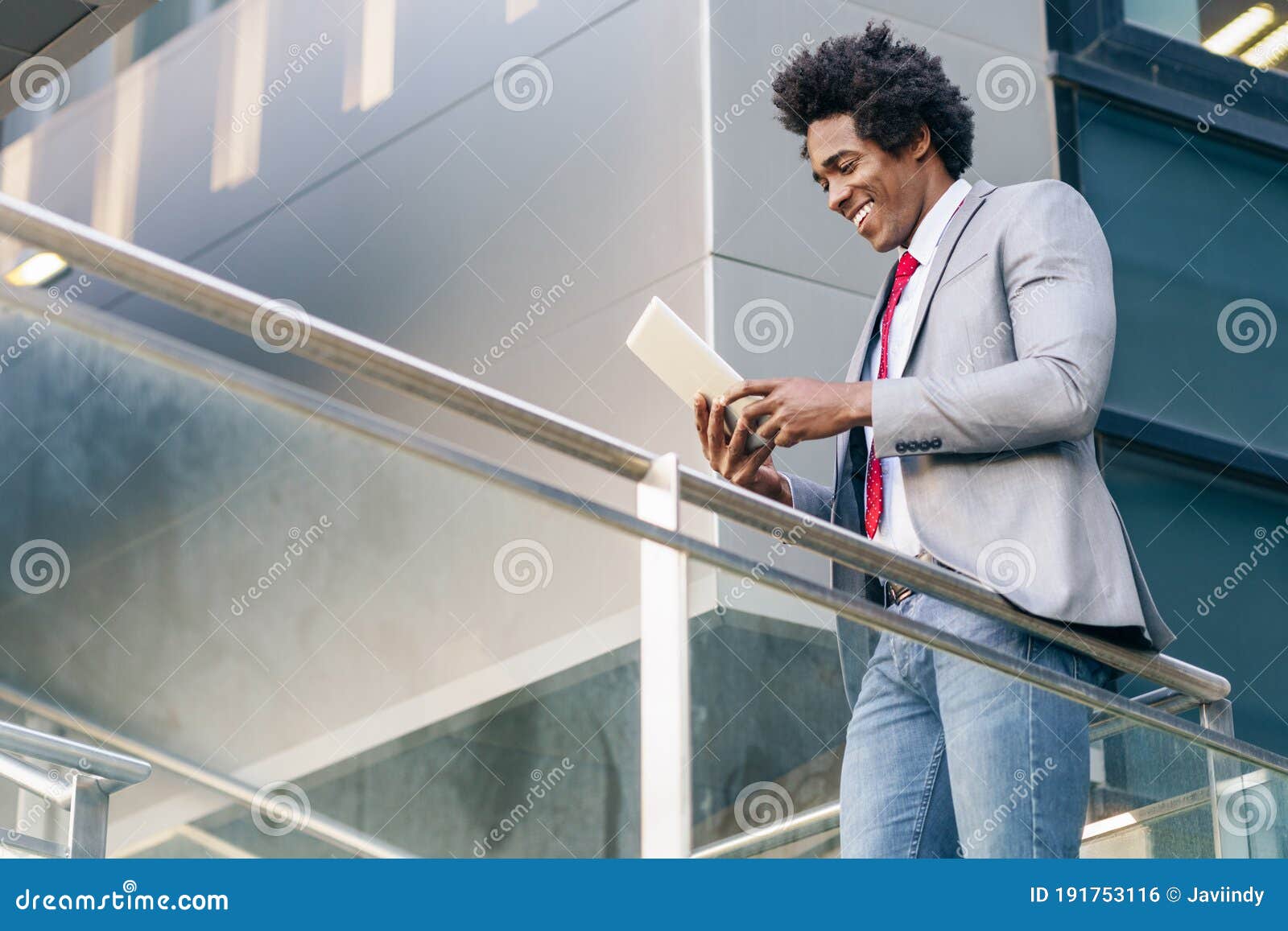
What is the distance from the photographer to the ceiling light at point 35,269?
2.09 m

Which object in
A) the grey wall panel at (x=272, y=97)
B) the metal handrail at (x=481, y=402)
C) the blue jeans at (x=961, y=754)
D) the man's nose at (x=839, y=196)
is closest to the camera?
the metal handrail at (x=481, y=402)

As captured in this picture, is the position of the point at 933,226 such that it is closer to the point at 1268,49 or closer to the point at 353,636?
the point at 353,636

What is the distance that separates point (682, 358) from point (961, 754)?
722 mm

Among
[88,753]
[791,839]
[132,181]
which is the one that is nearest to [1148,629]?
[791,839]

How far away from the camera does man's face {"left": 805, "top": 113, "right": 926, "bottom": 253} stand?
8.89ft

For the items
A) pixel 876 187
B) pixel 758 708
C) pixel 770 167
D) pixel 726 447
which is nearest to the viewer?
pixel 758 708

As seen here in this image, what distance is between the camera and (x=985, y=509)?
248 cm

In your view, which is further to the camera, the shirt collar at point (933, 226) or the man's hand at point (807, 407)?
the shirt collar at point (933, 226)

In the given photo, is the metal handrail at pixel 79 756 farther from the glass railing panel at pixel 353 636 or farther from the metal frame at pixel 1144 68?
the metal frame at pixel 1144 68

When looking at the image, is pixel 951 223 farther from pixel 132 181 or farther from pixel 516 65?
pixel 132 181

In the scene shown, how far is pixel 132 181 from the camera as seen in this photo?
8.22m

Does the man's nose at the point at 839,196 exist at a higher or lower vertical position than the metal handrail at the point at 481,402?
higher

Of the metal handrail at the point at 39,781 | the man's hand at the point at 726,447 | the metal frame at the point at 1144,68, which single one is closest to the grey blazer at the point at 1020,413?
the man's hand at the point at 726,447

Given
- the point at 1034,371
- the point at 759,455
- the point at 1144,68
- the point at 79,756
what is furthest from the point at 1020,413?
the point at 1144,68
